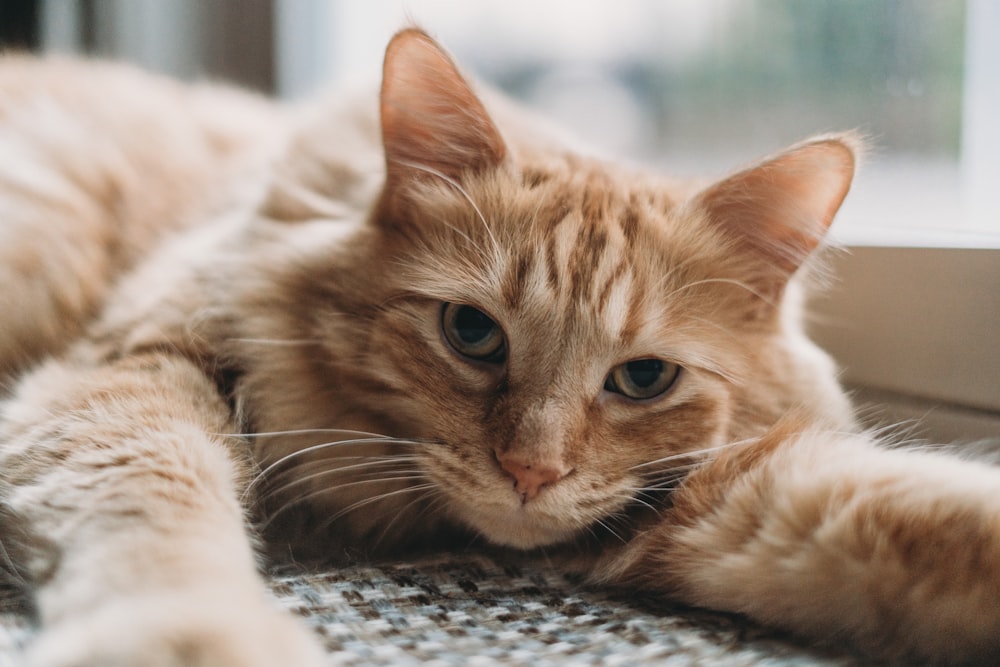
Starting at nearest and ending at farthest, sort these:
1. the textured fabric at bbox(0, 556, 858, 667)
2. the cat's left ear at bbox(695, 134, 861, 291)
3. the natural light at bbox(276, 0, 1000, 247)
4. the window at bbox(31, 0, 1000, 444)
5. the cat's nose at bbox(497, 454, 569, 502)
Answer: the textured fabric at bbox(0, 556, 858, 667)
the cat's nose at bbox(497, 454, 569, 502)
the cat's left ear at bbox(695, 134, 861, 291)
the window at bbox(31, 0, 1000, 444)
the natural light at bbox(276, 0, 1000, 247)

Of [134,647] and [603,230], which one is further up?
[603,230]

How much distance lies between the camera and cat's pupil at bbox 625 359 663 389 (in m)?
1.22

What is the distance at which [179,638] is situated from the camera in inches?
30.2

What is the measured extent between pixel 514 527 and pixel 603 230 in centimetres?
42

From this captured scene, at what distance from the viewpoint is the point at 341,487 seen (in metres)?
1.28

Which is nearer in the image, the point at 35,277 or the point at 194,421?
the point at 194,421

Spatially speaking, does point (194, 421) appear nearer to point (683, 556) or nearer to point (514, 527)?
point (514, 527)

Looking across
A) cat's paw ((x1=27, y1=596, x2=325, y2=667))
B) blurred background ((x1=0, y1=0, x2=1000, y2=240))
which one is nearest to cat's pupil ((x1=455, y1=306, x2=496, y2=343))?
blurred background ((x1=0, y1=0, x2=1000, y2=240))

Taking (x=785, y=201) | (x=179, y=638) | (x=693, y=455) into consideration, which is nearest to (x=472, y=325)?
(x=693, y=455)

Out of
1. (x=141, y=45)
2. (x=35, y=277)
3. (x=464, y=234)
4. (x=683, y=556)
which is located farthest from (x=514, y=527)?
(x=141, y=45)

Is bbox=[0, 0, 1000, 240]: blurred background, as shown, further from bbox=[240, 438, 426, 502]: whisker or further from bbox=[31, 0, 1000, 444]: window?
bbox=[240, 438, 426, 502]: whisker

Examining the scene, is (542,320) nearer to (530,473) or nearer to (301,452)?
(530,473)

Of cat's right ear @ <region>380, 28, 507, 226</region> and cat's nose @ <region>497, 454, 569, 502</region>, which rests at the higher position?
cat's right ear @ <region>380, 28, 507, 226</region>

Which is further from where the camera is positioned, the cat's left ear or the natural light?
the natural light
